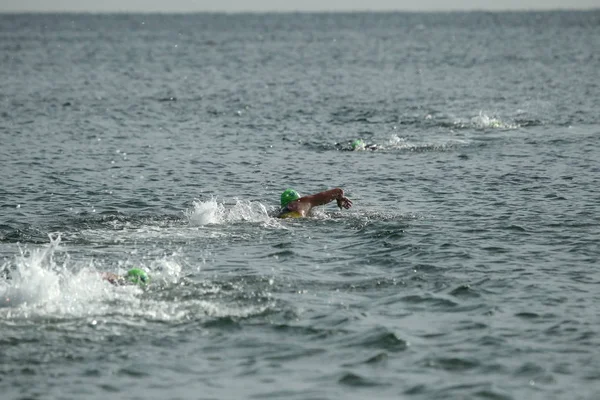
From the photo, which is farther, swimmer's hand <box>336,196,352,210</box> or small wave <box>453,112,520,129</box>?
small wave <box>453,112,520,129</box>

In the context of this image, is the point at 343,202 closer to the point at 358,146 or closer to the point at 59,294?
the point at 59,294

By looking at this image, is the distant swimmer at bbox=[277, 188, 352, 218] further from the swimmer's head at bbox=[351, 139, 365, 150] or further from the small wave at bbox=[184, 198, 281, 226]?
the swimmer's head at bbox=[351, 139, 365, 150]

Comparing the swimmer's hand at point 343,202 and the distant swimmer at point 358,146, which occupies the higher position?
the distant swimmer at point 358,146

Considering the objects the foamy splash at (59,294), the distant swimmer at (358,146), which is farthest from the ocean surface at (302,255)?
the distant swimmer at (358,146)

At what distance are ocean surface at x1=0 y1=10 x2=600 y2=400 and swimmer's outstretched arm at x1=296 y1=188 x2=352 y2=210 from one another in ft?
1.64

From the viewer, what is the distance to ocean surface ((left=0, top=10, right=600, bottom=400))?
12.6m

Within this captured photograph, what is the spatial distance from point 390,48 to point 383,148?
74.0 m

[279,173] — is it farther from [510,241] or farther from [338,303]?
[338,303]

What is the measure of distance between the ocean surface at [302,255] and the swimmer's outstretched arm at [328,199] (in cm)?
50

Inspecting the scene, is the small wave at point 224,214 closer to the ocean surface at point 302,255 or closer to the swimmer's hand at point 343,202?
the ocean surface at point 302,255

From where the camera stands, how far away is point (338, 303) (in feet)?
49.5

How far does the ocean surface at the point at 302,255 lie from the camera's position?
41.2ft

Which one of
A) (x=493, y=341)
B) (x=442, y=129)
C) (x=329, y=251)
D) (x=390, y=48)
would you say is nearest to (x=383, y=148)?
(x=442, y=129)

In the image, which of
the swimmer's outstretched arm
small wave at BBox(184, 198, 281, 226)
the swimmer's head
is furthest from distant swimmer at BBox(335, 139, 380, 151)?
the swimmer's outstretched arm
